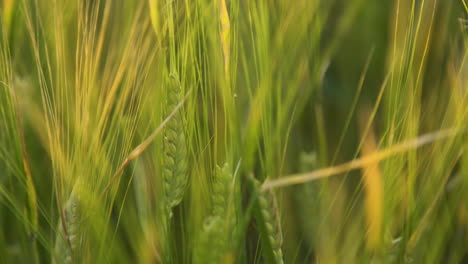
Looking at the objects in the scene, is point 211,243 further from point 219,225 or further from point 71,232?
point 71,232

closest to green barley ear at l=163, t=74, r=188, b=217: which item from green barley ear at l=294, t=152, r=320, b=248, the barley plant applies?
the barley plant

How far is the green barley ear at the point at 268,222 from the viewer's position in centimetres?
51

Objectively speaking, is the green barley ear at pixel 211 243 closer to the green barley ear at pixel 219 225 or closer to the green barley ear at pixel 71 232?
the green barley ear at pixel 219 225

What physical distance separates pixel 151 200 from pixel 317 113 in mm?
193

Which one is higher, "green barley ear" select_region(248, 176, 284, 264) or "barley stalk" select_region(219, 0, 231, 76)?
"barley stalk" select_region(219, 0, 231, 76)

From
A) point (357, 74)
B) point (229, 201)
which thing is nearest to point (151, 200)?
point (229, 201)

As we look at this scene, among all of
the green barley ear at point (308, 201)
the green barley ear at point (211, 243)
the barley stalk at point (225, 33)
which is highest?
the barley stalk at point (225, 33)

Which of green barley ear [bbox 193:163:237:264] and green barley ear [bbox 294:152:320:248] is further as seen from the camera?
green barley ear [bbox 294:152:320:248]

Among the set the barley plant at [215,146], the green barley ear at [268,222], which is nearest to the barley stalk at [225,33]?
the barley plant at [215,146]

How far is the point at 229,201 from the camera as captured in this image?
1.62ft

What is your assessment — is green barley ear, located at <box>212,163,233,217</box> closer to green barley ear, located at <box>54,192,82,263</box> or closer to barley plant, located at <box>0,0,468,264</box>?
barley plant, located at <box>0,0,468,264</box>

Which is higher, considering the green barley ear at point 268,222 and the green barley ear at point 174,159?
the green barley ear at point 174,159

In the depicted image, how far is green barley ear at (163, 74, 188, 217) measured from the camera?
0.54 m

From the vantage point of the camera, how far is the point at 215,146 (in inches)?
21.6
